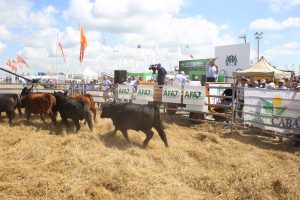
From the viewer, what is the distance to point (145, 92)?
1242 cm

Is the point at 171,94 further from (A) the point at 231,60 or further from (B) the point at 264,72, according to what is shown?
(A) the point at 231,60

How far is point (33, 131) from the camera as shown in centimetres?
851

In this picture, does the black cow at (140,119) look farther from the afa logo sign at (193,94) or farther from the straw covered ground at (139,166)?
the afa logo sign at (193,94)

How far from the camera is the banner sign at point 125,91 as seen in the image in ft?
43.8

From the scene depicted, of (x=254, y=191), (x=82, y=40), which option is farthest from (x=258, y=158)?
(x=82, y=40)

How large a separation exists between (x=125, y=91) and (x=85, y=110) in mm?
4974

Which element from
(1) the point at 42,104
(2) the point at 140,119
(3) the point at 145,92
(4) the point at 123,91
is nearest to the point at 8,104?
(1) the point at 42,104

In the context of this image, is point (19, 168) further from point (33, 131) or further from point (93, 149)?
point (33, 131)

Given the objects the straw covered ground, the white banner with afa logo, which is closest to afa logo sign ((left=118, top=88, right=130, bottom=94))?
the straw covered ground

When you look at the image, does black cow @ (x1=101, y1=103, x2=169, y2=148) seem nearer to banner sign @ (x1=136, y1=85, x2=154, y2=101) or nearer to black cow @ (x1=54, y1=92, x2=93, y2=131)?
black cow @ (x1=54, y1=92, x2=93, y2=131)

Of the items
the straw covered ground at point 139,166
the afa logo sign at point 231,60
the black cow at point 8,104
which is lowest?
the straw covered ground at point 139,166

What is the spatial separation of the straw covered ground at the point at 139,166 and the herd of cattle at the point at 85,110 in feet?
1.13

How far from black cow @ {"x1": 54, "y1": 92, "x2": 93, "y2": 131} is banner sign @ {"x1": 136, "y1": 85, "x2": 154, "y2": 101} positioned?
377 centimetres

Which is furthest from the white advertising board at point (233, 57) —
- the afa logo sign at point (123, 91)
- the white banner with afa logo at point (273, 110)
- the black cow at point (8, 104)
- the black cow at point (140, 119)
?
the black cow at point (8, 104)
